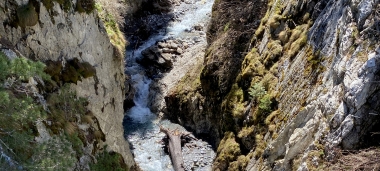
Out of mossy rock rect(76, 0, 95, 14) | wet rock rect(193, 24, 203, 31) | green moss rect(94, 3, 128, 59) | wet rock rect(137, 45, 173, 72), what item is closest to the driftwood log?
green moss rect(94, 3, 128, 59)

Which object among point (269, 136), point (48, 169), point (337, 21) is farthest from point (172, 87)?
point (48, 169)

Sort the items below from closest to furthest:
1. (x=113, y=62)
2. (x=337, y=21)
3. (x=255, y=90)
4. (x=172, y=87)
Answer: (x=337, y=21) → (x=255, y=90) → (x=113, y=62) → (x=172, y=87)

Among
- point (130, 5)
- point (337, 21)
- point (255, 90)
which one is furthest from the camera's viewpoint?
point (130, 5)

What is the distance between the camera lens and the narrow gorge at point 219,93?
537cm

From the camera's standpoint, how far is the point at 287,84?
8.29m

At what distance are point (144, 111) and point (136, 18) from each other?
7.14 metres

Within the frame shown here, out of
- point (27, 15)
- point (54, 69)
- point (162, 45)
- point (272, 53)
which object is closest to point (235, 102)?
point (272, 53)

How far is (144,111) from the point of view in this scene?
15602 mm

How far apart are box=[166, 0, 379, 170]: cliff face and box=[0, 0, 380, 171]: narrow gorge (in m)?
0.03

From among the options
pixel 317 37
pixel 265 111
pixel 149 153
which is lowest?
pixel 149 153

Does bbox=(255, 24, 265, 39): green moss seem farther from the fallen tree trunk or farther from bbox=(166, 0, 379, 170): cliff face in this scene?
the fallen tree trunk

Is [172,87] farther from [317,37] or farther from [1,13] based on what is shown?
[1,13]

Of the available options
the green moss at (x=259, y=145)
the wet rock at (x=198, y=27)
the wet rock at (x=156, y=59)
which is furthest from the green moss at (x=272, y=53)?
the wet rock at (x=198, y=27)

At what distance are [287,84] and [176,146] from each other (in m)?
5.38
